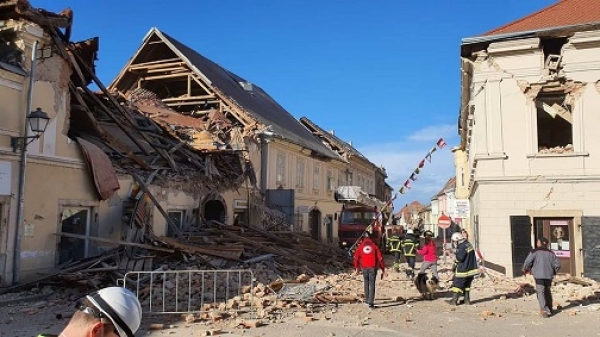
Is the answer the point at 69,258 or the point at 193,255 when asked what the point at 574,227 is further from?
the point at 69,258

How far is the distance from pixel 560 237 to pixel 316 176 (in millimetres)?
17505

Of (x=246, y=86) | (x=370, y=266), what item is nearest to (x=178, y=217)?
(x=370, y=266)

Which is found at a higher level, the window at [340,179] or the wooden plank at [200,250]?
the window at [340,179]

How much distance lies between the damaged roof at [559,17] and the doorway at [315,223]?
1637 cm

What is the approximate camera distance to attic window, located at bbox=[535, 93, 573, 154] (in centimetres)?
1564

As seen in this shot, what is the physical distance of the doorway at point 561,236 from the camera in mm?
15078

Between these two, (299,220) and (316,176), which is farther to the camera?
(316,176)

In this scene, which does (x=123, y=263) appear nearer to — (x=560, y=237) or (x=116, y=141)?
(x=116, y=141)

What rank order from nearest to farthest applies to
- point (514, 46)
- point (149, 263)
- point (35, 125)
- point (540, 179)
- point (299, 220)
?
point (35, 125) → point (149, 263) → point (540, 179) → point (514, 46) → point (299, 220)

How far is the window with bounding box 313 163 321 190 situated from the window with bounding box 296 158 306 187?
1672 mm

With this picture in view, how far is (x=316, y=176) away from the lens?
3136cm

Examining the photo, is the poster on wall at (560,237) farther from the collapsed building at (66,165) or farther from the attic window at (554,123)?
the collapsed building at (66,165)

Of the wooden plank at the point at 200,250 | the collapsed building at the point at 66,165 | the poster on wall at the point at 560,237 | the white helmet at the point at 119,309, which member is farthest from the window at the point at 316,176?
the white helmet at the point at 119,309

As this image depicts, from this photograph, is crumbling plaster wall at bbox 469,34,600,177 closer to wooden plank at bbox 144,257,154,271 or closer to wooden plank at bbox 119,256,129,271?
wooden plank at bbox 144,257,154,271
